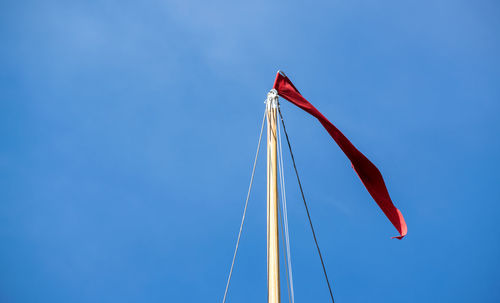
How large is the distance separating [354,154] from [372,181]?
0.83 meters

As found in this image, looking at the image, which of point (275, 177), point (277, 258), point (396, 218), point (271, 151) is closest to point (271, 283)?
point (277, 258)

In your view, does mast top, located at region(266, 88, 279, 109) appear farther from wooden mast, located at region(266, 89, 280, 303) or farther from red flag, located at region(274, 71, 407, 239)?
red flag, located at region(274, 71, 407, 239)

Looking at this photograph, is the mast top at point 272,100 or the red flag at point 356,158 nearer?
the mast top at point 272,100

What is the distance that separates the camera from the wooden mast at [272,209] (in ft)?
22.3

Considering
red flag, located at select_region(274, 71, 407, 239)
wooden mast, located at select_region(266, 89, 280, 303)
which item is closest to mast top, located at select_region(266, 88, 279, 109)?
wooden mast, located at select_region(266, 89, 280, 303)

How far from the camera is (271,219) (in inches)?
293

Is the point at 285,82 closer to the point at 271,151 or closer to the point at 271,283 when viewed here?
the point at 271,151

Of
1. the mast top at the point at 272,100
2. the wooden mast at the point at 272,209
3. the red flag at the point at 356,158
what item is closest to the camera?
the wooden mast at the point at 272,209

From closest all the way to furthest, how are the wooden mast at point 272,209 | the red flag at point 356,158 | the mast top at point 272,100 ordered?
1. the wooden mast at point 272,209
2. the mast top at point 272,100
3. the red flag at point 356,158

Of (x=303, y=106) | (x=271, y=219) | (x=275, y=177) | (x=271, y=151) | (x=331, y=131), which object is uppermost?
(x=303, y=106)

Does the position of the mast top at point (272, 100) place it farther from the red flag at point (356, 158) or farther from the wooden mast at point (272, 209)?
the red flag at point (356, 158)

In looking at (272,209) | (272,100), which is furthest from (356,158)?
(272,209)

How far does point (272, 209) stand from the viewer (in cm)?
750

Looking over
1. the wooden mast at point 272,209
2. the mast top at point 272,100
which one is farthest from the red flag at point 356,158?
the wooden mast at point 272,209
